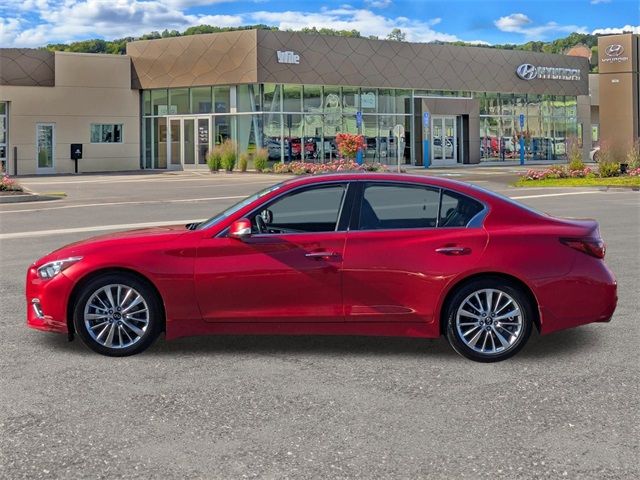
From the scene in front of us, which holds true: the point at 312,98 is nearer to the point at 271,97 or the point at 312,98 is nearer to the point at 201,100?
the point at 271,97

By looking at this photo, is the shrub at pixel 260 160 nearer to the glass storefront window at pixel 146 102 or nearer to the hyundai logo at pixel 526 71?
the glass storefront window at pixel 146 102

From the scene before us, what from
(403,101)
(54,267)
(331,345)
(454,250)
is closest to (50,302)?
(54,267)

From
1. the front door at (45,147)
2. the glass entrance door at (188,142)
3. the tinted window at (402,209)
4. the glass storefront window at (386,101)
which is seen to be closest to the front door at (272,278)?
the tinted window at (402,209)

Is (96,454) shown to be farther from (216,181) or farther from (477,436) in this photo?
(216,181)

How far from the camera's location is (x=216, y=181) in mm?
34375

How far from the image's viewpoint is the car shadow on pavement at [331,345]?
6.57 metres

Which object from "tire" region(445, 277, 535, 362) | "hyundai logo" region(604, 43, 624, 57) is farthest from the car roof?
"hyundai logo" region(604, 43, 624, 57)

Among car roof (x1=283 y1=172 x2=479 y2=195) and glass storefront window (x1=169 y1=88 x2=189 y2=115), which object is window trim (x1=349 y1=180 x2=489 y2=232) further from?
glass storefront window (x1=169 y1=88 x2=189 y2=115)

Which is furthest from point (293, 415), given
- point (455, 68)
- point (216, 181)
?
point (455, 68)

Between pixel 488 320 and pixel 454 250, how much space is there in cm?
58

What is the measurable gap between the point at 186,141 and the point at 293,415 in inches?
1640

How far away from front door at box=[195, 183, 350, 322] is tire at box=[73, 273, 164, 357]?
1.35 feet

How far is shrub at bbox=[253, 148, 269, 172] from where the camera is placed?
1599 inches

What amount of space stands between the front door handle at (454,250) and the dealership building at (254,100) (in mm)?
36430
